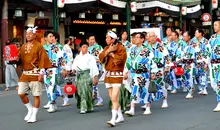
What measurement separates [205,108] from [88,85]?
292cm

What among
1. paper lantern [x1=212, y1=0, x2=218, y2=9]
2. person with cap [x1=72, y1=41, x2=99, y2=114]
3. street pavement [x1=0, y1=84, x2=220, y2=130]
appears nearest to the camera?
street pavement [x1=0, y1=84, x2=220, y2=130]

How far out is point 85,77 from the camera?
970cm

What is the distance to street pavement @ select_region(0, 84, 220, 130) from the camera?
25.5 ft

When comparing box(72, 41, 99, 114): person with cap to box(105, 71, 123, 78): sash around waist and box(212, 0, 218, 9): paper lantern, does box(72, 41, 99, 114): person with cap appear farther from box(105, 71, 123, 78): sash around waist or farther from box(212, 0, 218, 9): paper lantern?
box(212, 0, 218, 9): paper lantern

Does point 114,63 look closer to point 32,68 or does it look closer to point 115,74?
point 115,74

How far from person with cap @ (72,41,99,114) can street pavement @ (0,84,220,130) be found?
279 millimetres

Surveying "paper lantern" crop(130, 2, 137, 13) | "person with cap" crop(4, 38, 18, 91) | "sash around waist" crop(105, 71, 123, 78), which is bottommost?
"person with cap" crop(4, 38, 18, 91)

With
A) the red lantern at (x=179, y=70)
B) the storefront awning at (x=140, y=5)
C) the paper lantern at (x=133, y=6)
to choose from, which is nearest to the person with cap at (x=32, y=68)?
the red lantern at (x=179, y=70)

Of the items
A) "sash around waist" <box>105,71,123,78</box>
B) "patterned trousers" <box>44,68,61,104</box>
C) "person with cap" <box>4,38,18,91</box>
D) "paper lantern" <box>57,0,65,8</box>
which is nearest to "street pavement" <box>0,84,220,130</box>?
"patterned trousers" <box>44,68,61,104</box>

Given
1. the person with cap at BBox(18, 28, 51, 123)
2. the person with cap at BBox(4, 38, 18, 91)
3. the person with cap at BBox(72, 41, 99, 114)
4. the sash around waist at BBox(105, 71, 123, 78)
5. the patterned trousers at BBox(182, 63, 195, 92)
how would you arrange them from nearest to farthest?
the sash around waist at BBox(105, 71, 123, 78) → the person with cap at BBox(18, 28, 51, 123) → the person with cap at BBox(72, 41, 99, 114) → the patterned trousers at BBox(182, 63, 195, 92) → the person with cap at BBox(4, 38, 18, 91)

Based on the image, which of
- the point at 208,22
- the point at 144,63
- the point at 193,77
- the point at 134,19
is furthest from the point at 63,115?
the point at 208,22

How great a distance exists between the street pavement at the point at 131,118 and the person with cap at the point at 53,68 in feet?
1.32

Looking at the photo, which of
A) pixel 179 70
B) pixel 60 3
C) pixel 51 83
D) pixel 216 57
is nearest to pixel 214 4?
pixel 60 3

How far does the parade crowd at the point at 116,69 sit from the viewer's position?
8.16 meters
